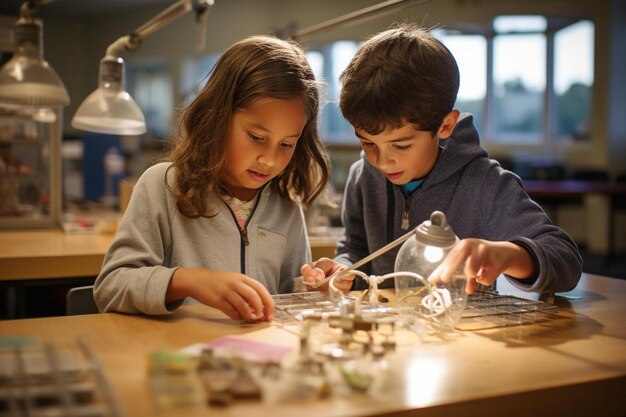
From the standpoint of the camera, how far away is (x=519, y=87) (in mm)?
8242

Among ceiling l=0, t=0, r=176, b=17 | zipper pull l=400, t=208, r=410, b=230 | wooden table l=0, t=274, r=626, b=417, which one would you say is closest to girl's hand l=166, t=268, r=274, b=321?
wooden table l=0, t=274, r=626, b=417

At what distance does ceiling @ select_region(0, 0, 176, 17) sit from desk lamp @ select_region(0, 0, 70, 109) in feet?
25.5

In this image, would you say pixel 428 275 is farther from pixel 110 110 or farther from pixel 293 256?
pixel 110 110

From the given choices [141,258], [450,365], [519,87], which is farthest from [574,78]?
[450,365]

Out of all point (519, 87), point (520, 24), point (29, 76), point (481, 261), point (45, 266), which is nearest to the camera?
point (481, 261)

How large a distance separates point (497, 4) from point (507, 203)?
696 centimetres

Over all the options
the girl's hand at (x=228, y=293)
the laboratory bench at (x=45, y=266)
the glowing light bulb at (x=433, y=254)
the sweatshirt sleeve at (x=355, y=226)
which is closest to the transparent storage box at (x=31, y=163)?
the laboratory bench at (x=45, y=266)

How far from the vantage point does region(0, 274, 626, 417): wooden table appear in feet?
2.44

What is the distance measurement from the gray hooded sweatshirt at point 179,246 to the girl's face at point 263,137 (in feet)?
0.33

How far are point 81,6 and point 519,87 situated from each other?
6028 mm

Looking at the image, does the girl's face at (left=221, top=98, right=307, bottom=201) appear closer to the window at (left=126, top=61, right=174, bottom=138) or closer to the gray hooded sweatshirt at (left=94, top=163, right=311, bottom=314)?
the gray hooded sweatshirt at (left=94, top=163, right=311, bottom=314)

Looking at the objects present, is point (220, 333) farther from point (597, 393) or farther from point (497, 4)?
point (497, 4)

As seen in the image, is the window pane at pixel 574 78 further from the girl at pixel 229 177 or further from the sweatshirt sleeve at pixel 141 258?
the sweatshirt sleeve at pixel 141 258

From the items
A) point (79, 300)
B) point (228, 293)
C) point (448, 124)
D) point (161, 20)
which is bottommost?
point (79, 300)
